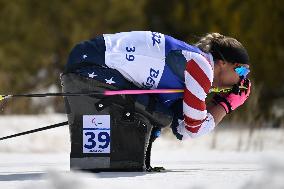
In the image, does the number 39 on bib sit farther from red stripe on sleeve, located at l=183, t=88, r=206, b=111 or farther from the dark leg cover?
red stripe on sleeve, located at l=183, t=88, r=206, b=111

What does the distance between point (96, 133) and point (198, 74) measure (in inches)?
25.9

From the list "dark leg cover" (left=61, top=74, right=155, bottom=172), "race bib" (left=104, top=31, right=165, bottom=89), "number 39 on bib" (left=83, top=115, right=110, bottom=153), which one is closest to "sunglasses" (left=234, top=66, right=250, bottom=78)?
"race bib" (left=104, top=31, right=165, bottom=89)

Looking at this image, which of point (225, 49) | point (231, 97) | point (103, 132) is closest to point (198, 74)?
point (225, 49)

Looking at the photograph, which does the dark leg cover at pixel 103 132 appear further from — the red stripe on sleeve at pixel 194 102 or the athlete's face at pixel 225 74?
the athlete's face at pixel 225 74

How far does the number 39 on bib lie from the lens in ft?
13.6

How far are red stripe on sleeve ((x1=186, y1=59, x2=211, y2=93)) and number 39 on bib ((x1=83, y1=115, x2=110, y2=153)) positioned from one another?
0.53m

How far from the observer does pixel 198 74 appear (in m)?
4.14

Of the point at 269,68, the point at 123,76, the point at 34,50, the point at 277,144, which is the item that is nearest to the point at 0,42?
the point at 34,50

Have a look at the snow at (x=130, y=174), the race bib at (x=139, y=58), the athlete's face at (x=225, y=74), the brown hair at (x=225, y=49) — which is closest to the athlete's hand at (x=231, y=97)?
the athlete's face at (x=225, y=74)

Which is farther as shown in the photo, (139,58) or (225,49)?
(225,49)

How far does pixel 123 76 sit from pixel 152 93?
19cm

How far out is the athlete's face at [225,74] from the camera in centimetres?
438

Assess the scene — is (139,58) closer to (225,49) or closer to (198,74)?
(198,74)

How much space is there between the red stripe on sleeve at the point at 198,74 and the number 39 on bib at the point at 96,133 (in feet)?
1.74
